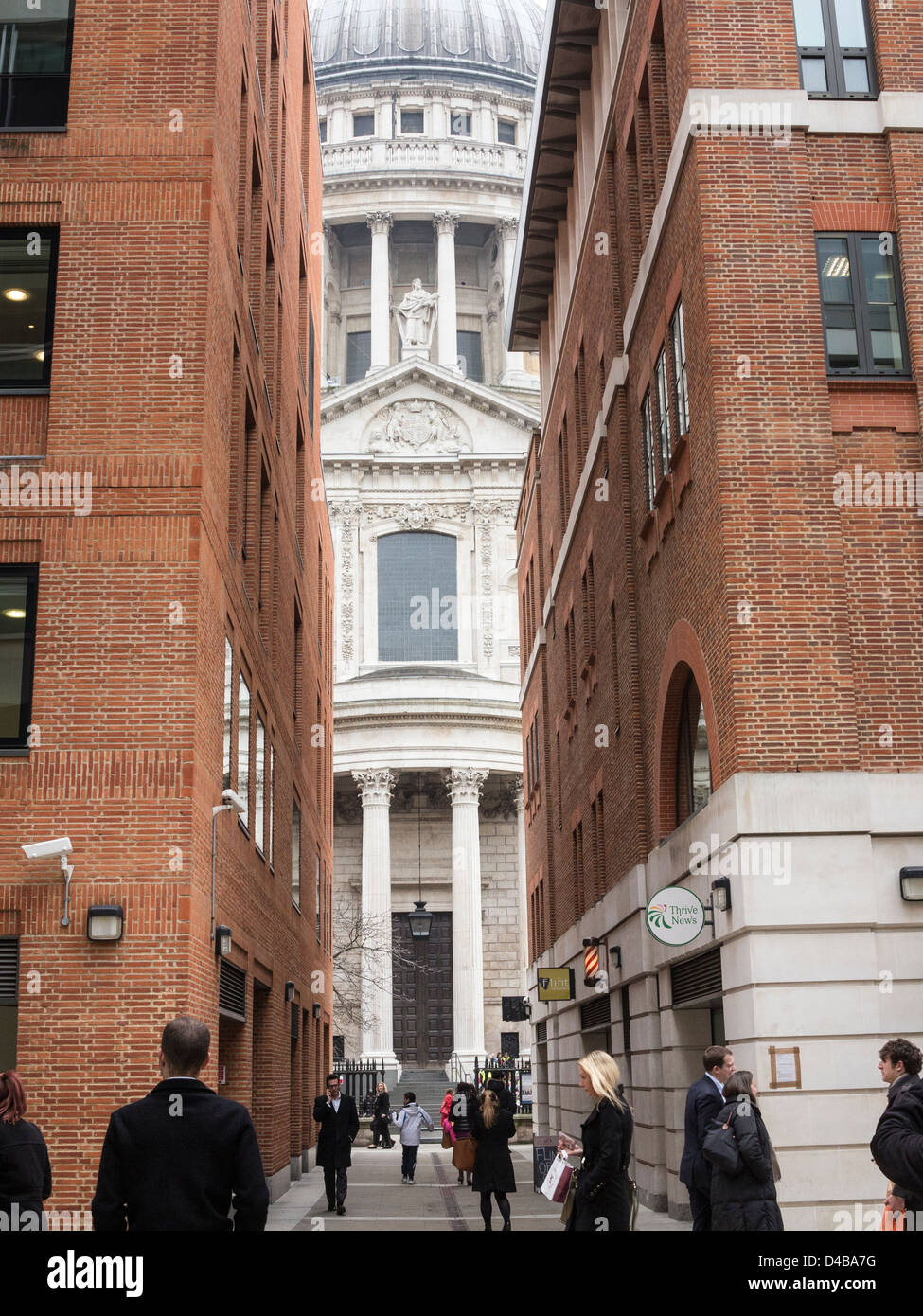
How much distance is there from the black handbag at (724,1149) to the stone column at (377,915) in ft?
148

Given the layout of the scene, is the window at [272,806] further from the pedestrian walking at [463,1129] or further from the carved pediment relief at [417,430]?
the carved pediment relief at [417,430]

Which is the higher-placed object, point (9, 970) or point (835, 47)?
point (835, 47)

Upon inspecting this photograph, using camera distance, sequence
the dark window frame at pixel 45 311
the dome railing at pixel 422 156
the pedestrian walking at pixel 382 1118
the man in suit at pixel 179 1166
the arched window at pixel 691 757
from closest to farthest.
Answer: the man in suit at pixel 179 1166 < the dark window frame at pixel 45 311 < the arched window at pixel 691 757 < the pedestrian walking at pixel 382 1118 < the dome railing at pixel 422 156

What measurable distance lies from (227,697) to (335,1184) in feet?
26.0

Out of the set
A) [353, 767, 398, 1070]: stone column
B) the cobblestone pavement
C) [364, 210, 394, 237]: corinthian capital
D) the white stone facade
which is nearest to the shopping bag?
the cobblestone pavement

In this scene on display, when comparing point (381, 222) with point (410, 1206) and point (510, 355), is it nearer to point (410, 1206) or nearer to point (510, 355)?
point (510, 355)

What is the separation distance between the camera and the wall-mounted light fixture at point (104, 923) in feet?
50.5

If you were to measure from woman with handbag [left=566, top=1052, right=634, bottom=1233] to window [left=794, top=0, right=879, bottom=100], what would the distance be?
39.9 feet

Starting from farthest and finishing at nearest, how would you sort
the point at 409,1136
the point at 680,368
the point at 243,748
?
1. the point at 409,1136
2. the point at 243,748
3. the point at 680,368

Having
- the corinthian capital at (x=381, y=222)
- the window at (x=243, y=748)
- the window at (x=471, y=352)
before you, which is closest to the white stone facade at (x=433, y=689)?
the window at (x=471, y=352)

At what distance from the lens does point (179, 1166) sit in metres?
6.38

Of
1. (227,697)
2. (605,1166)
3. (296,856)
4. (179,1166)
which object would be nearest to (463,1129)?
(296,856)

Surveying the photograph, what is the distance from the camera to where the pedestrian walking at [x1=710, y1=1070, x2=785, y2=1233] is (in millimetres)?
9539

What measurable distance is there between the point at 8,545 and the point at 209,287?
3556 millimetres
